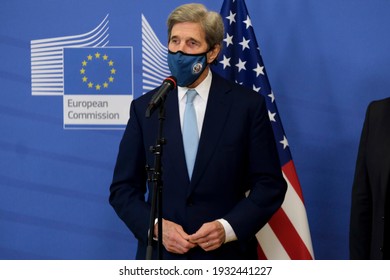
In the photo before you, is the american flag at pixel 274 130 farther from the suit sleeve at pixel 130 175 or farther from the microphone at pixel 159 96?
the microphone at pixel 159 96

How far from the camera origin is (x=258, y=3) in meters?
3.39

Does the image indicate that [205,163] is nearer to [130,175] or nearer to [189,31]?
[130,175]

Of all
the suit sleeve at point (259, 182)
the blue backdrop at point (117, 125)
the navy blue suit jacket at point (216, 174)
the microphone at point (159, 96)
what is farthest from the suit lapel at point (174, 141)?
the blue backdrop at point (117, 125)

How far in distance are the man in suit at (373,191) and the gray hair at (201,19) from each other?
687mm

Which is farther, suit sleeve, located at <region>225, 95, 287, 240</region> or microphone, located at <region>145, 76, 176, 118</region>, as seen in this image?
suit sleeve, located at <region>225, 95, 287, 240</region>

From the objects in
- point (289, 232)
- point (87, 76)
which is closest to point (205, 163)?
point (289, 232)

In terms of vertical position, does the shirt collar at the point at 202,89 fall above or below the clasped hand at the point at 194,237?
above

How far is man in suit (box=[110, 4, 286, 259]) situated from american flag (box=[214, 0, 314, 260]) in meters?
0.50

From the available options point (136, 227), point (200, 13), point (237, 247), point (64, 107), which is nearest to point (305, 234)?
point (237, 247)

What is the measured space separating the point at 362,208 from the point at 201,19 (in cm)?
97

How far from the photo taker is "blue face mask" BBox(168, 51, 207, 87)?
2498mm

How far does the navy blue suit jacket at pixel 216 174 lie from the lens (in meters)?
2.49

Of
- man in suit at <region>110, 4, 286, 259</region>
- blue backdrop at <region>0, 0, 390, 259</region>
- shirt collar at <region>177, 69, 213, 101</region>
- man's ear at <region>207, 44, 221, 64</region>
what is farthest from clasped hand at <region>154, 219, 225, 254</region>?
blue backdrop at <region>0, 0, 390, 259</region>

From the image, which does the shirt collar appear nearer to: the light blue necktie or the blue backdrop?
the light blue necktie
